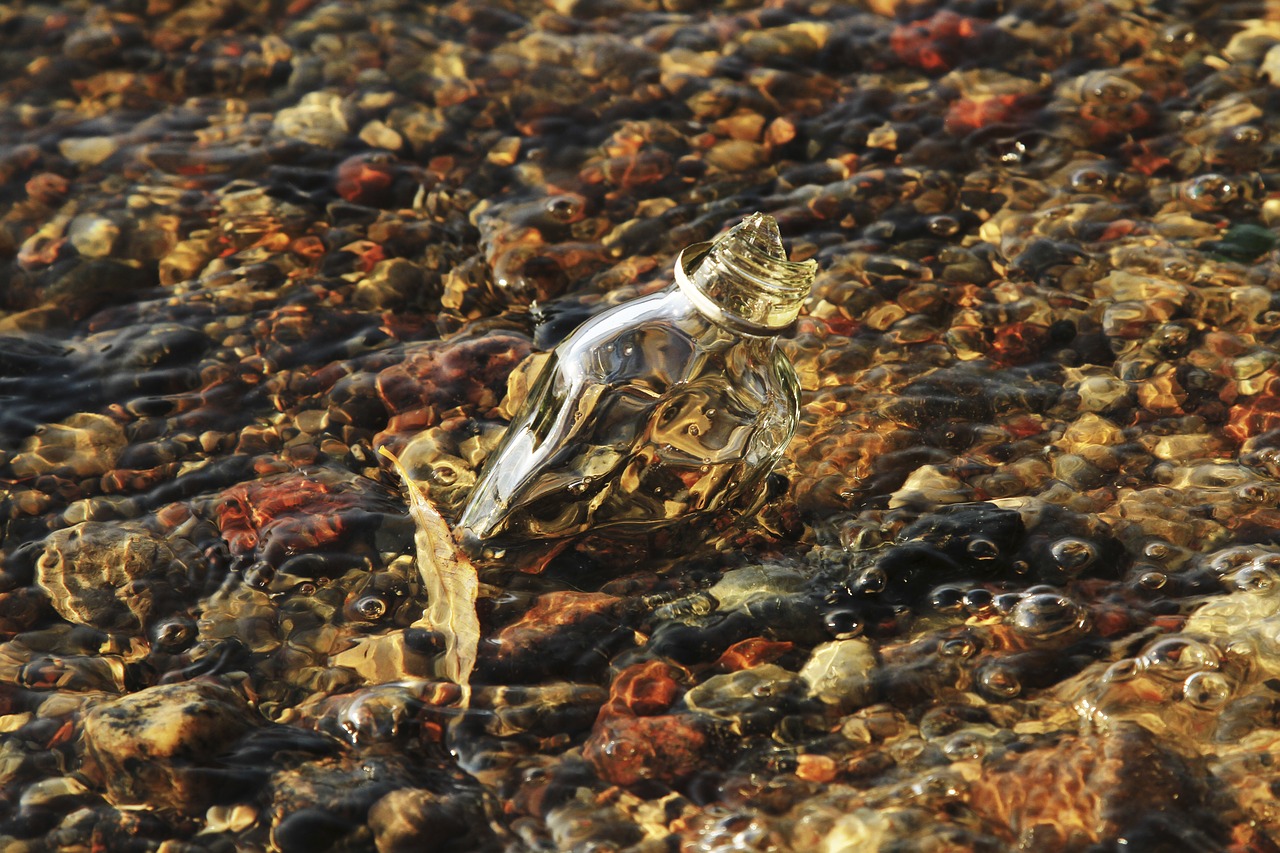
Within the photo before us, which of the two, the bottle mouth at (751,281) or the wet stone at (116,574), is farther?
the wet stone at (116,574)

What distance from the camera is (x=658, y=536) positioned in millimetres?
2273

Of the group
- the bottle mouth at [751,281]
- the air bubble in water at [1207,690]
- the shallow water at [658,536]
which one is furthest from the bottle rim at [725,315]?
the air bubble in water at [1207,690]

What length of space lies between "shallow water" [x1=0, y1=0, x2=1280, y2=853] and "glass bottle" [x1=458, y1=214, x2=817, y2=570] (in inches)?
3.8

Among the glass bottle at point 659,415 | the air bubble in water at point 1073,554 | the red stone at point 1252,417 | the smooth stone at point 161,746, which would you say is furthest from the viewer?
the red stone at point 1252,417

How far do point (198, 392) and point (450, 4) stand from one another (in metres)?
1.69

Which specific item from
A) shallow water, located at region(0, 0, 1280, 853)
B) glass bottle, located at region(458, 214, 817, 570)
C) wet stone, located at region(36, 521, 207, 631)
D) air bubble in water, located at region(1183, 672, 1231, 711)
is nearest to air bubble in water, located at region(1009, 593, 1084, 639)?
shallow water, located at region(0, 0, 1280, 853)

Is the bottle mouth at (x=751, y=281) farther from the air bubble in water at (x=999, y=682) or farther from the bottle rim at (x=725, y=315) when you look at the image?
the air bubble in water at (x=999, y=682)

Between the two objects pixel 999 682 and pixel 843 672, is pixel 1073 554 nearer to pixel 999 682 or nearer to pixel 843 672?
pixel 999 682

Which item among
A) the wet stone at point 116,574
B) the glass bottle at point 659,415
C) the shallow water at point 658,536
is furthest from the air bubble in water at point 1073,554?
the wet stone at point 116,574

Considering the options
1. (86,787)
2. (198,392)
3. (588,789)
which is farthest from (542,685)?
(198,392)

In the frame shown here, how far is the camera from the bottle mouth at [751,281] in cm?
Result: 196

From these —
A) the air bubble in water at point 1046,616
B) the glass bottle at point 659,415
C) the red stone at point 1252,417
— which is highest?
the glass bottle at point 659,415

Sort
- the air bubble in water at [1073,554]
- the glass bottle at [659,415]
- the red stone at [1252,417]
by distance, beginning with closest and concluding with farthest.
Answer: the glass bottle at [659,415] < the air bubble in water at [1073,554] < the red stone at [1252,417]

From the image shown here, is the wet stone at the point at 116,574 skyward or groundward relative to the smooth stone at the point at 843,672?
skyward
